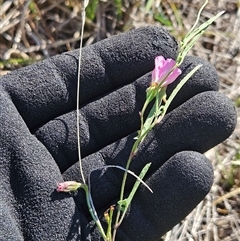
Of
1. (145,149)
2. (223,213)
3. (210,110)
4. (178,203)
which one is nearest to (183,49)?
(210,110)

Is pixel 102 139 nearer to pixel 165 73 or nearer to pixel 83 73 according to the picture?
pixel 83 73

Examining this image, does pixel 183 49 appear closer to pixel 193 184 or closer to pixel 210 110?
pixel 210 110

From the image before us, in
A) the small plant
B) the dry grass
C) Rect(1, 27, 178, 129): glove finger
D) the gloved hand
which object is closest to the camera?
the small plant

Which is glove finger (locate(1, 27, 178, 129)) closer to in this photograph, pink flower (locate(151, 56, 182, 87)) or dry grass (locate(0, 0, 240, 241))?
pink flower (locate(151, 56, 182, 87))

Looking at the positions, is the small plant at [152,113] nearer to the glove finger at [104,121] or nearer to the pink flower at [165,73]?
the pink flower at [165,73]

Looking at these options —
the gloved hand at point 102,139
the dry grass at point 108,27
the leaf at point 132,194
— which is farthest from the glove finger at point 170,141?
the dry grass at point 108,27

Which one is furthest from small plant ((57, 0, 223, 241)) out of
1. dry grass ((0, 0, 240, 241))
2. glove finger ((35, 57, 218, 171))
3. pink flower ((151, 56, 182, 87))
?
dry grass ((0, 0, 240, 241))

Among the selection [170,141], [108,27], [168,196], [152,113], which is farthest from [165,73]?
[108,27]
